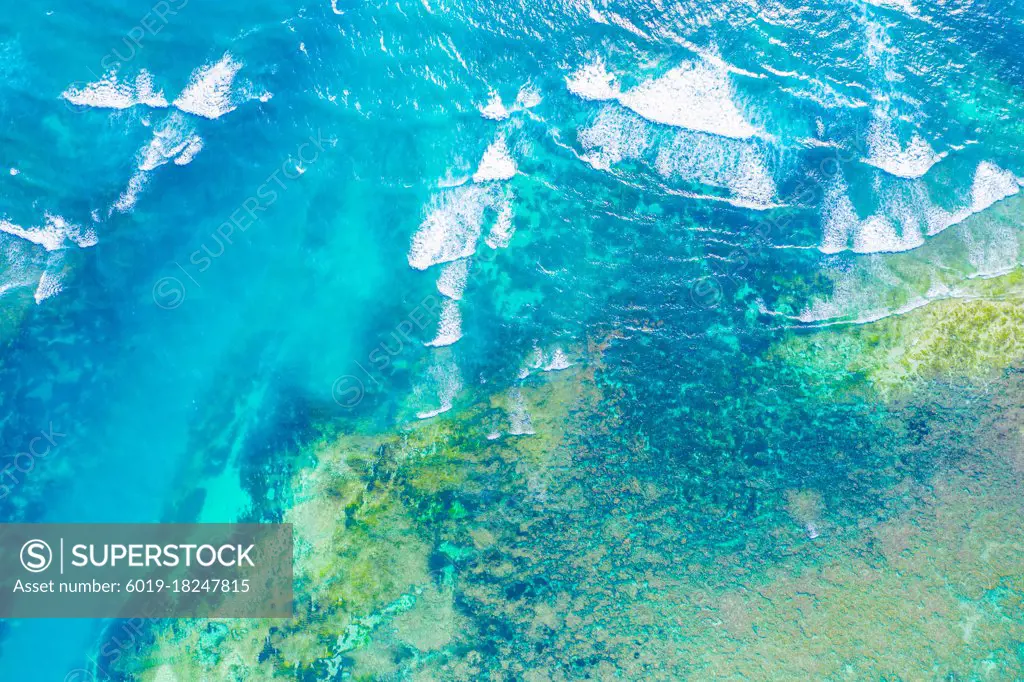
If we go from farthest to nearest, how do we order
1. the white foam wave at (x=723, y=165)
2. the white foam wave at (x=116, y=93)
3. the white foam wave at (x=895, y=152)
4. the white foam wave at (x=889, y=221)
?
the white foam wave at (x=116, y=93) < the white foam wave at (x=723, y=165) < the white foam wave at (x=895, y=152) < the white foam wave at (x=889, y=221)

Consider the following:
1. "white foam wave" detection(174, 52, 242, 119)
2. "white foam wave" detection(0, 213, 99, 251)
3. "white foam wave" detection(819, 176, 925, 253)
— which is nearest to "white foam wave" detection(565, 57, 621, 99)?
"white foam wave" detection(819, 176, 925, 253)

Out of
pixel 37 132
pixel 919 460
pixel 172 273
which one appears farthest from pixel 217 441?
pixel 919 460

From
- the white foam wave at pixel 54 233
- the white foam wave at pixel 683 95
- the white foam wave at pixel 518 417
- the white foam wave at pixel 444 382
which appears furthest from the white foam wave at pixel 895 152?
the white foam wave at pixel 54 233

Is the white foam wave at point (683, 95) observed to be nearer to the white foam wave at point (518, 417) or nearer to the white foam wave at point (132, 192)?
the white foam wave at point (518, 417)

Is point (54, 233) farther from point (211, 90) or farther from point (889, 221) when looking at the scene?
point (889, 221)

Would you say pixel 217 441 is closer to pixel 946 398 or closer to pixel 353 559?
pixel 353 559

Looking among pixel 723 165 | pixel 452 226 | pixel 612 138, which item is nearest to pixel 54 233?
pixel 452 226

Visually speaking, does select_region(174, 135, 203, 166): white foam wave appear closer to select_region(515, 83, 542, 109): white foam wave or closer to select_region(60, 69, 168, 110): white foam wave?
select_region(60, 69, 168, 110): white foam wave
